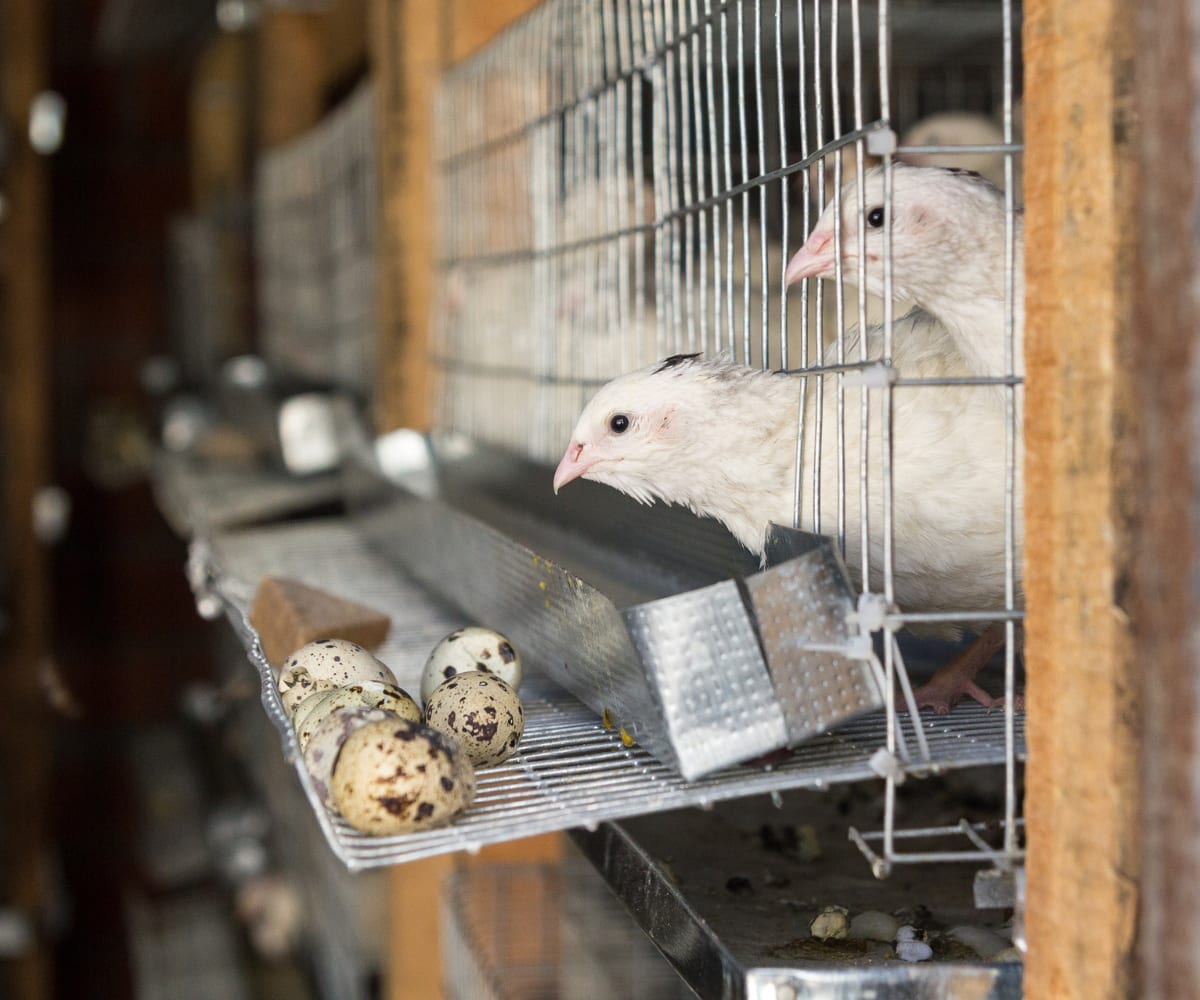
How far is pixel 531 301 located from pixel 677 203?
2.45ft

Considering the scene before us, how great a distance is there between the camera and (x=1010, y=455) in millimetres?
1046

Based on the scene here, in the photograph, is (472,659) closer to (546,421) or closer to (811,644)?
(811,644)

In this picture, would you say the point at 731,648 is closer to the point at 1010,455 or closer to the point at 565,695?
the point at 1010,455

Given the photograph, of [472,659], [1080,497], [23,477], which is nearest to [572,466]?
[472,659]

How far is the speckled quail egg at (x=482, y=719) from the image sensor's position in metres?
1.09

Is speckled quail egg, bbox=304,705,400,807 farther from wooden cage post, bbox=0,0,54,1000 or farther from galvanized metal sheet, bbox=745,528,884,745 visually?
wooden cage post, bbox=0,0,54,1000

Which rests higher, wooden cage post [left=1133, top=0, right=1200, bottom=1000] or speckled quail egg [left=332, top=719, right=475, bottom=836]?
wooden cage post [left=1133, top=0, right=1200, bottom=1000]

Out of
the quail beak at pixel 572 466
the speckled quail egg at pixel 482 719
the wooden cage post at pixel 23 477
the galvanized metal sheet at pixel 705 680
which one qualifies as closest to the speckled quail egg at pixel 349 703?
the speckled quail egg at pixel 482 719

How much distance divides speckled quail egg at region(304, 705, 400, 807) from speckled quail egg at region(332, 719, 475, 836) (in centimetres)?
1

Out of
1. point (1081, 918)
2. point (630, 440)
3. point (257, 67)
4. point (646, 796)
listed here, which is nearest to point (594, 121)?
point (630, 440)

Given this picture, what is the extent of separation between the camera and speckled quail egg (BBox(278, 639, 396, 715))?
1.24 metres

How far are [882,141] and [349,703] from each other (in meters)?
0.59

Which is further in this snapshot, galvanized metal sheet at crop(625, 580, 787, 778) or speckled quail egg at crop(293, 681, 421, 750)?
speckled quail egg at crop(293, 681, 421, 750)

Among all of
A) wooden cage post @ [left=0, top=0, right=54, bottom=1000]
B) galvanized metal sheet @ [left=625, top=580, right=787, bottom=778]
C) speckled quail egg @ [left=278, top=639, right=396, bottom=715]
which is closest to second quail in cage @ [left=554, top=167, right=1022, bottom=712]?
galvanized metal sheet @ [left=625, top=580, right=787, bottom=778]
